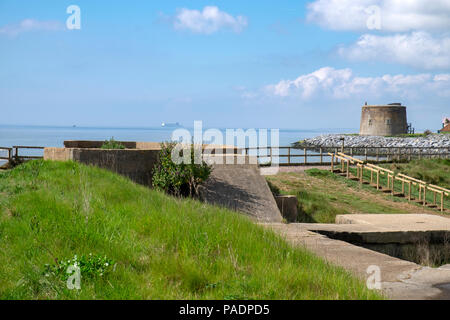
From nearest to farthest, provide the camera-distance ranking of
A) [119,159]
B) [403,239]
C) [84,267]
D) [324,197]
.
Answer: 1. [84,267]
2. [403,239]
3. [119,159]
4. [324,197]

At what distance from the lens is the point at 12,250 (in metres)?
5.32

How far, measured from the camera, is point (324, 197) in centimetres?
1900

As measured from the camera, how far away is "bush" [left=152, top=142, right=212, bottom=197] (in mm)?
12930

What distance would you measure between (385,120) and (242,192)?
68.2 metres

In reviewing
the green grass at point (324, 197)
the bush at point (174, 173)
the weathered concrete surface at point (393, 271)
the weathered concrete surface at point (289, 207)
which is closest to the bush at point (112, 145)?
the bush at point (174, 173)

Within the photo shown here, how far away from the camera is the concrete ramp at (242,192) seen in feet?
42.3

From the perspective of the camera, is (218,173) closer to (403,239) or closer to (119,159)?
(119,159)

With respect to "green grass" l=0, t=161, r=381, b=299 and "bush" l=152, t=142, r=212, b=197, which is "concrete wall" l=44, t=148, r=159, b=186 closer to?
"bush" l=152, t=142, r=212, b=197

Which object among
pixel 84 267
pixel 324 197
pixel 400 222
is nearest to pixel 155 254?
pixel 84 267

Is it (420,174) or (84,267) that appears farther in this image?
(420,174)

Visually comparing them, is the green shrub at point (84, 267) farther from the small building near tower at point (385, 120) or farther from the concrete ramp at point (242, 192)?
the small building near tower at point (385, 120)

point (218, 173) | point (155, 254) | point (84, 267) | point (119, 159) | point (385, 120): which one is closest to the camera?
point (84, 267)
